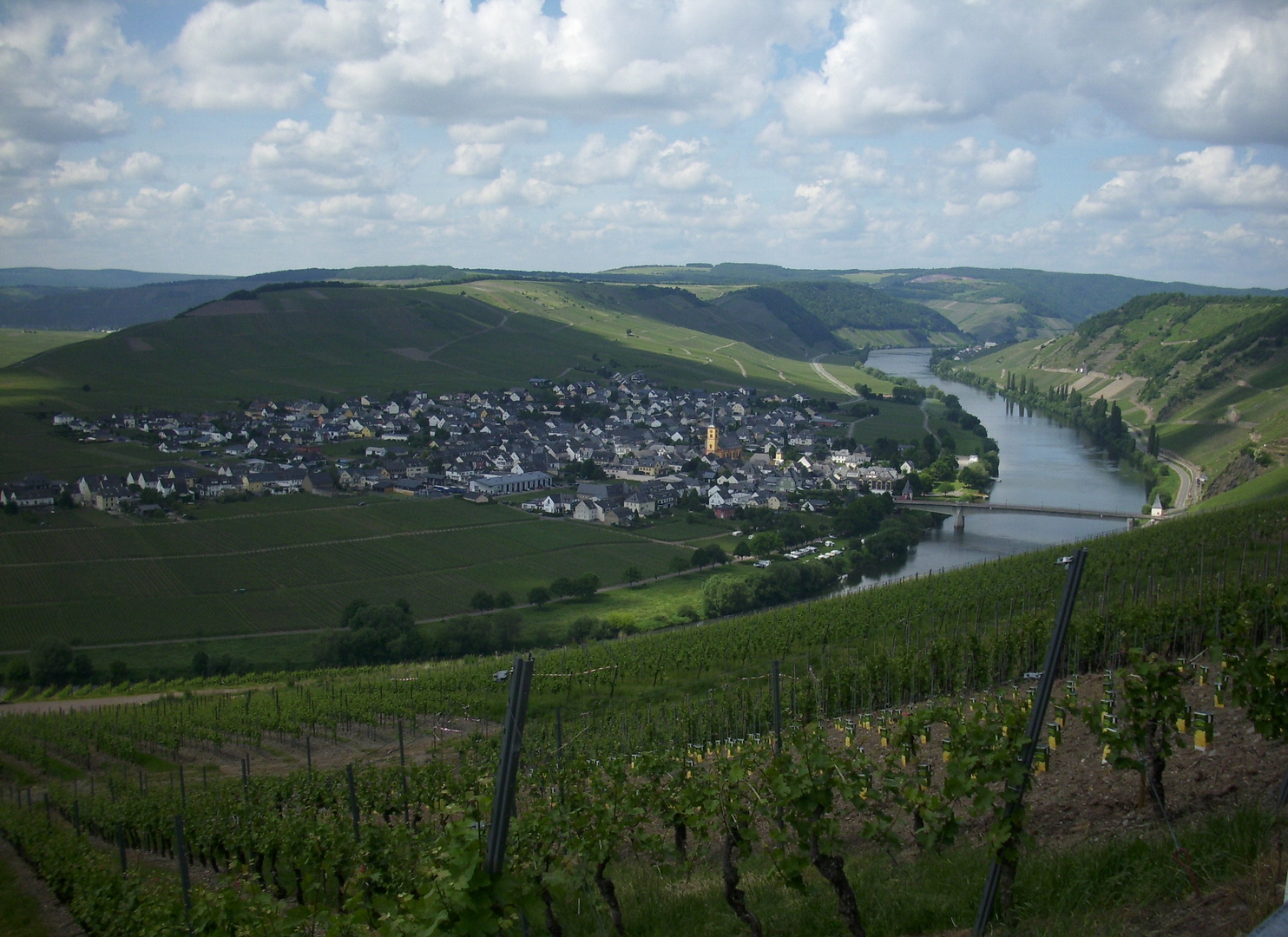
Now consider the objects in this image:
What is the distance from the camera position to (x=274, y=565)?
33.6 meters

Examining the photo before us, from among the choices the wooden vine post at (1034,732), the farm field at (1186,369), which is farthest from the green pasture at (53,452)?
the farm field at (1186,369)

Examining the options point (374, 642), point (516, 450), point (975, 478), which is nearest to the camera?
point (374, 642)

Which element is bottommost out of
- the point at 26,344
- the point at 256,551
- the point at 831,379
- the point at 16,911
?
the point at 256,551

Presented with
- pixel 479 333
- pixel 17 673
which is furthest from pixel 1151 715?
pixel 479 333

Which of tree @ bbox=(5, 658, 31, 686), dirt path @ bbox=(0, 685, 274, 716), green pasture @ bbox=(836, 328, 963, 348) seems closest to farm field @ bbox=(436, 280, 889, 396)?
green pasture @ bbox=(836, 328, 963, 348)

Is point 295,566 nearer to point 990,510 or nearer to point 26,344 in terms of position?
point 990,510

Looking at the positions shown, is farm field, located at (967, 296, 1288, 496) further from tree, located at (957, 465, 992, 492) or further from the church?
A: the church

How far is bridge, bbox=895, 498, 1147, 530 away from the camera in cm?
3797

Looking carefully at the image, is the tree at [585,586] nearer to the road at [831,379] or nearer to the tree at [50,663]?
the tree at [50,663]

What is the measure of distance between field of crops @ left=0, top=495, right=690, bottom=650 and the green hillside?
29159 millimetres

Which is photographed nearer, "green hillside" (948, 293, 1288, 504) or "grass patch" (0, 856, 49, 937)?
"grass patch" (0, 856, 49, 937)

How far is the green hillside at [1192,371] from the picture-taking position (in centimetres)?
4788

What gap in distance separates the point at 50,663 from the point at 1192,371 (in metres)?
72.0

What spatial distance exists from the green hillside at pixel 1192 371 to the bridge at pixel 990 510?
5143mm
